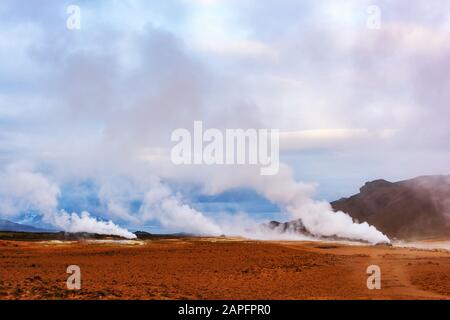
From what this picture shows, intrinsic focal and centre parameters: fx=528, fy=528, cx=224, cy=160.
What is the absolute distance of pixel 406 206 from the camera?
106 metres

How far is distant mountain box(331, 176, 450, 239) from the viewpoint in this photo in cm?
9550

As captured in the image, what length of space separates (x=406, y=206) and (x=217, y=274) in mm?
Result: 86324

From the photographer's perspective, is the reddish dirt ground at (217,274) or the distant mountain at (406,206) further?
the distant mountain at (406,206)

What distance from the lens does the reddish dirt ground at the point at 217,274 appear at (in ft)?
70.1

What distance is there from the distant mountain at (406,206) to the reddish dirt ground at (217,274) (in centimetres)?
5708

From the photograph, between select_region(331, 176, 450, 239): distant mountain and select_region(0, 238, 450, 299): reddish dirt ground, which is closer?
select_region(0, 238, 450, 299): reddish dirt ground

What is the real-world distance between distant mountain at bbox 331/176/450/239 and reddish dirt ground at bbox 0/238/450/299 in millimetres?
57084

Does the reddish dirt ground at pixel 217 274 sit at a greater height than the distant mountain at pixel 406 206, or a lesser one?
lesser

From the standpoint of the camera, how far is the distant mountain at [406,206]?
95500mm

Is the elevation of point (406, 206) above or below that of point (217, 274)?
above

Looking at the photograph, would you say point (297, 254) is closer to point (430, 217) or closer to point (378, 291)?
point (378, 291)

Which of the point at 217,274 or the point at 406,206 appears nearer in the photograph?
the point at 217,274

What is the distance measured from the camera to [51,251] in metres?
43.0
